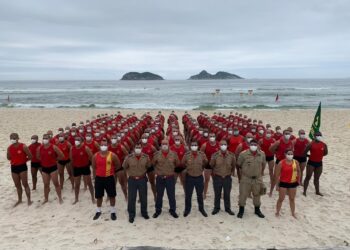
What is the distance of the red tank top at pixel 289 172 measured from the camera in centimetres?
727

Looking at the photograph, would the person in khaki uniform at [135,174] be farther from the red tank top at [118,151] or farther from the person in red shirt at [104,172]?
the red tank top at [118,151]

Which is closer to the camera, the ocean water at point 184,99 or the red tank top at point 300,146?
the red tank top at point 300,146

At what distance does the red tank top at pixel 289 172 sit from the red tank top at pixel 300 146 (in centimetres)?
211

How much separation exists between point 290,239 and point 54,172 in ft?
19.1

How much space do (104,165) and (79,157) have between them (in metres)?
1.31

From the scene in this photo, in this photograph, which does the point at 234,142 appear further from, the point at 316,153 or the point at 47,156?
the point at 47,156

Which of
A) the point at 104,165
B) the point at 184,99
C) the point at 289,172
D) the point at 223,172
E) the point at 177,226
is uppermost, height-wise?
the point at 184,99

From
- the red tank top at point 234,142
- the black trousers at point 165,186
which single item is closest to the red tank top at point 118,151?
the black trousers at point 165,186

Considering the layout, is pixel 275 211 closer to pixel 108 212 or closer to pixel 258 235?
pixel 258 235

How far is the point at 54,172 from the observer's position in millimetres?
8234

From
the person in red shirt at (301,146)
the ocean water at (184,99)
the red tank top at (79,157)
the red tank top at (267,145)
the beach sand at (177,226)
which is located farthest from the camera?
the ocean water at (184,99)

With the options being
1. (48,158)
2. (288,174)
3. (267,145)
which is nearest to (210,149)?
(267,145)

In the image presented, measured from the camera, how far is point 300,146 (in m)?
9.23

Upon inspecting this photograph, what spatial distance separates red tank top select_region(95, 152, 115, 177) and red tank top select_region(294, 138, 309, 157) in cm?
534
